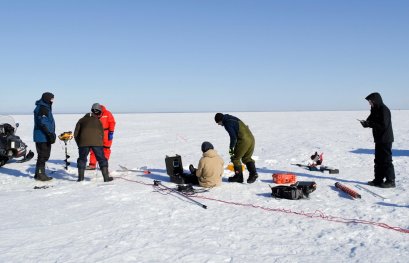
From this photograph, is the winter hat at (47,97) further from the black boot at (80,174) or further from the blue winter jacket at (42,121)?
the black boot at (80,174)

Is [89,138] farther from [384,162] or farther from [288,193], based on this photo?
[384,162]

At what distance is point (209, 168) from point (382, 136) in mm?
3389

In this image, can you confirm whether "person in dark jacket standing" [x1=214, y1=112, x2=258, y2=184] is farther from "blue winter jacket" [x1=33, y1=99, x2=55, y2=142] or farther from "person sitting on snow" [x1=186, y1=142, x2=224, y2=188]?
"blue winter jacket" [x1=33, y1=99, x2=55, y2=142]

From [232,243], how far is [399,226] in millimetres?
2329

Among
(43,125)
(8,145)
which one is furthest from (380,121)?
(8,145)

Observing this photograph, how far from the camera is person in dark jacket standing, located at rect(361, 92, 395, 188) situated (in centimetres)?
693

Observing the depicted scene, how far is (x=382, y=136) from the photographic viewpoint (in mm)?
6953

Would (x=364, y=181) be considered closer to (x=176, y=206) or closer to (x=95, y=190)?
(x=176, y=206)

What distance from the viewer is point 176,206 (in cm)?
593

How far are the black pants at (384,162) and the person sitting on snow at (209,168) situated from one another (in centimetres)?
308

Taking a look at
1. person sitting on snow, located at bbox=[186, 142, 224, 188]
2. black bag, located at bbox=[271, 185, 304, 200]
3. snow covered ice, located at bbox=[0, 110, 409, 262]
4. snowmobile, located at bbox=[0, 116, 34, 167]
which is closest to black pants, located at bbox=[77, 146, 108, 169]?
snow covered ice, located at bbox=[0, 110, 409, 262]

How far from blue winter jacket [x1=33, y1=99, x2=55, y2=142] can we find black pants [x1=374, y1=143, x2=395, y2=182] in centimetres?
691

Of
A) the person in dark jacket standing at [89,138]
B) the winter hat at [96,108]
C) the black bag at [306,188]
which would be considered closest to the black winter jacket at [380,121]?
the black bag at [306,188]

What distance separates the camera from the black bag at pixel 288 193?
623 cm
